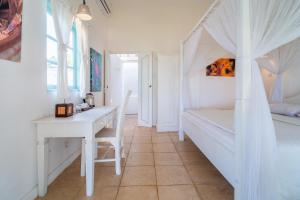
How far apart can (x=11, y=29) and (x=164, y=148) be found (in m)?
2.62

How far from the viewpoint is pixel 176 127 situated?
4.54 m

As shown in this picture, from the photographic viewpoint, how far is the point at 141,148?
10.6 feet

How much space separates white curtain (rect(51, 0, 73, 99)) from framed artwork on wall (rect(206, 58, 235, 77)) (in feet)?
10.5

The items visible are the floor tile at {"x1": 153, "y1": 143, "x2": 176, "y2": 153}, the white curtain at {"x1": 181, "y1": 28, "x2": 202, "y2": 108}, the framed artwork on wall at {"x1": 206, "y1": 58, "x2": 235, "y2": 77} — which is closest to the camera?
the white curtain at {"x1": 181, "y1": 28, "x2": 202, "y2": 108}

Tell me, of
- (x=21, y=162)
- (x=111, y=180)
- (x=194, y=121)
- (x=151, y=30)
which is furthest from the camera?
(x=151, y=30)

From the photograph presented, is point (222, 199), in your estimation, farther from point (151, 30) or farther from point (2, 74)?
point (151, 30)

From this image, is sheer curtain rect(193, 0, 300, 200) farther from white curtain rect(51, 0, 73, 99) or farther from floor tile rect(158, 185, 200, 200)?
white curtain rect(51, 0, 73, 99)

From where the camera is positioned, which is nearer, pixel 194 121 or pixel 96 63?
pixel 194 121

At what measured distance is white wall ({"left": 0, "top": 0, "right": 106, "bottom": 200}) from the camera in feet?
4.58

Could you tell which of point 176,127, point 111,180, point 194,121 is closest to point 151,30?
point 176,127

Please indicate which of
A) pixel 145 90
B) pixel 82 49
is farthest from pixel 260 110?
pixel 145 90

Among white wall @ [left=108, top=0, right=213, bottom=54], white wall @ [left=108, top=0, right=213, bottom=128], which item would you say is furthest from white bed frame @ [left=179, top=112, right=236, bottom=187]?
white wall @ [left=108, top=0, right=213, bottom=54]

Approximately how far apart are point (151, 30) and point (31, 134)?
403cm

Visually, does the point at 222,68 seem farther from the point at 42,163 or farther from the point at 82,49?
the point at 42,163
